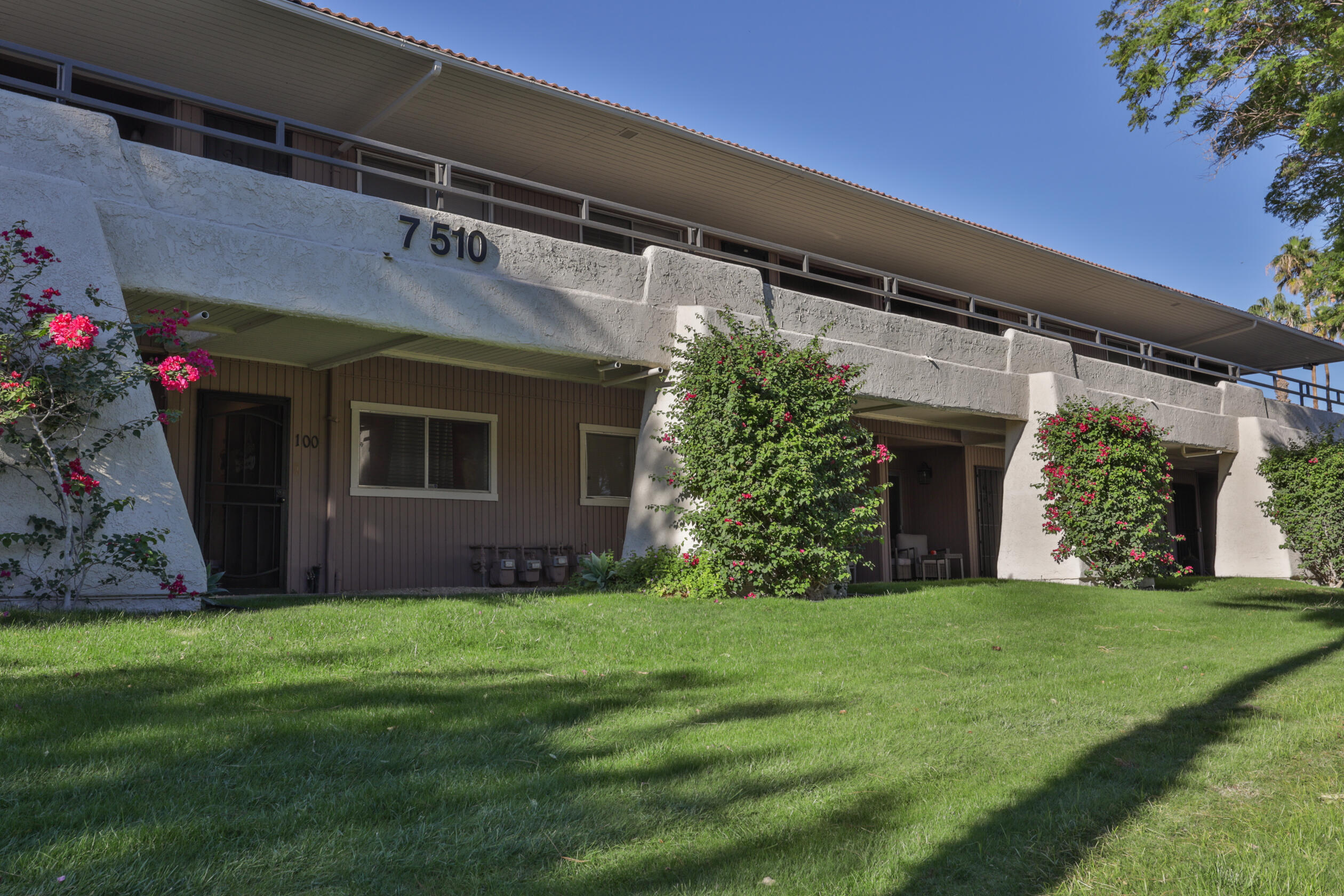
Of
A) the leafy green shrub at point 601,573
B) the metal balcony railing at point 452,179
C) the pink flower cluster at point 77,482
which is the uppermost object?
the metal balcony railing at point 452,179

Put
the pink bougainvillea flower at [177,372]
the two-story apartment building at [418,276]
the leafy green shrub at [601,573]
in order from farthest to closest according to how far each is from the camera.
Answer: the leafy green shrub at [601,573] < the two-story apartment building at [418,276] < the pink bougainvillea flower at [177,372]

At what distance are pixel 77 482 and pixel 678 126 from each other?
788cm

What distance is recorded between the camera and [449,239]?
9672mm

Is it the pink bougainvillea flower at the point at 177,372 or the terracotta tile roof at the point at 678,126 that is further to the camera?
the terracotta tile roof at the point at 678,126

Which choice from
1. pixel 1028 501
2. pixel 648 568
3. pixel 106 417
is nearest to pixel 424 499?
pixel 648 568

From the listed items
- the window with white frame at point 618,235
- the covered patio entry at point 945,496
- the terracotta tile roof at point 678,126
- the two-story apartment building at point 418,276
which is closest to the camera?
the two-story apartment building at point 418,276

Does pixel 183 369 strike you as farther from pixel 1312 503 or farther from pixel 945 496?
pixel 1312 503

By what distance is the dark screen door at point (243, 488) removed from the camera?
1133cm

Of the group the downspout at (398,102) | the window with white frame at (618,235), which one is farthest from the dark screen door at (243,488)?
the window with white frame at (618,235)

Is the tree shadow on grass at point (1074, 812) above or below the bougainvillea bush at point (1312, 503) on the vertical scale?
below

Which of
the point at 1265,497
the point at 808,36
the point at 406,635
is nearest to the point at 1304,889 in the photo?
the point at 406,635

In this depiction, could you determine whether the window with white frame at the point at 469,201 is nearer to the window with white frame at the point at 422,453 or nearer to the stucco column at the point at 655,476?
the window with white frame at the point at 422,453

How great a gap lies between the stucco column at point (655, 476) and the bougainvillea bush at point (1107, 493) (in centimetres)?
644

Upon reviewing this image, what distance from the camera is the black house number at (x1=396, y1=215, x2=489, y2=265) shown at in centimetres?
A: 942
